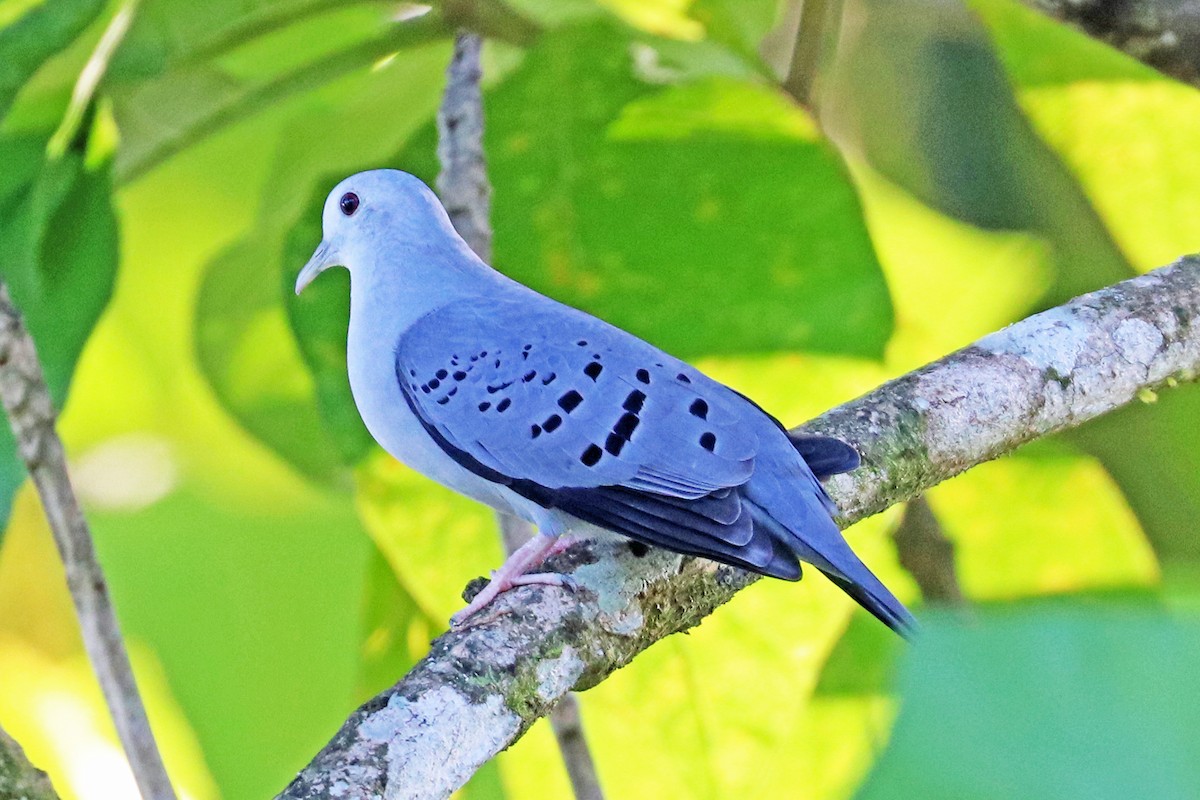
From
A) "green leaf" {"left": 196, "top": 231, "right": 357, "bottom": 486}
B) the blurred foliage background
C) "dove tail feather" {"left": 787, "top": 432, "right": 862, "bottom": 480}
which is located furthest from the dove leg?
"green leaf" {"left": 196, "top": 231, "right": 357, "bottom": 486}

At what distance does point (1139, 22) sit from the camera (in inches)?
63.4

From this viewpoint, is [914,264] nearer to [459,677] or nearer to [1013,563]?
[1013,563]

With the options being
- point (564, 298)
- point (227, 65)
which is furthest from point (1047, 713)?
point (227, 65)

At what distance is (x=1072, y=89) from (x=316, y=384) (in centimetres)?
134

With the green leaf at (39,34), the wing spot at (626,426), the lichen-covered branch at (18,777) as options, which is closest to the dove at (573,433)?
the wing spot at (626,426)

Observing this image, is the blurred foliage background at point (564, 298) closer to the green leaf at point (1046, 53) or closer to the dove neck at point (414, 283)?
the green leaf at point (1046, 53)

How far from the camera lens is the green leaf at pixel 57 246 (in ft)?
6.28

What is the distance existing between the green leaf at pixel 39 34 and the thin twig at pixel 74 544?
58cm

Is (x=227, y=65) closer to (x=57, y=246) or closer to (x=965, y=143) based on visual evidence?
(x=57, y=246)

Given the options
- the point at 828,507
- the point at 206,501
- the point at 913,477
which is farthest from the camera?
the point at 206,501

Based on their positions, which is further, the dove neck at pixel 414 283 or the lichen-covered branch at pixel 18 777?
the dove neck at pixel 414 283

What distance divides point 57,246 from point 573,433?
1.31m

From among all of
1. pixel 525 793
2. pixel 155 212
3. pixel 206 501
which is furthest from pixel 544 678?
pixel 155 212

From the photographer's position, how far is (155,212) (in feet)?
6.38
